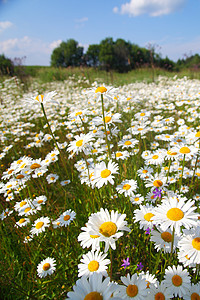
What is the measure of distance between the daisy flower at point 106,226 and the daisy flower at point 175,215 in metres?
0.22

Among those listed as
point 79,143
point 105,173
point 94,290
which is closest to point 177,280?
point 94,290

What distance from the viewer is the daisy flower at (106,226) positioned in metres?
1.08

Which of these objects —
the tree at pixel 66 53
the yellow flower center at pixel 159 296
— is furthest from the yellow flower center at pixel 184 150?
the tree at pixel 66 53

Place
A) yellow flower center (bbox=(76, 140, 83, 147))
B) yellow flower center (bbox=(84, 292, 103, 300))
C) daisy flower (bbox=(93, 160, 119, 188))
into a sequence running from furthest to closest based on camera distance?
1. yellow flower center (bbox=(76, 140, 83, 147))
2. daisy flower (bbox=(93, 160, 119, 188))
3. yellow flower center (bbox=(84, 292, 103, 300))

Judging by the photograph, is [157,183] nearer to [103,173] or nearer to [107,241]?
[103,173]

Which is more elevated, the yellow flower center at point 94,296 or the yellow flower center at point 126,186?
A: the yellow flower center at point 94,296

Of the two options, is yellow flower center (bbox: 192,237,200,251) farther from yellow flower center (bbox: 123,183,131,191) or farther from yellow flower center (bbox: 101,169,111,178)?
yellow flower center (bbox: 123,183,131,191)

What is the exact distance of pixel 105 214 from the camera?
1226 millimetres

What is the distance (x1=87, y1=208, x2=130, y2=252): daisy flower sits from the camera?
3.56 feet

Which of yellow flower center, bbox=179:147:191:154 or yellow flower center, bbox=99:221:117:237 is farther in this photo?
yellow flower center, bbox=179:147:191:154

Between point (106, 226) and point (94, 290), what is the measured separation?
353 millimetres

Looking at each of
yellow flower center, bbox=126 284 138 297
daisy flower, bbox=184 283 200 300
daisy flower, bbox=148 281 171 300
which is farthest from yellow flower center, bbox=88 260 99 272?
daisy flower, bbox=184 283 200 300

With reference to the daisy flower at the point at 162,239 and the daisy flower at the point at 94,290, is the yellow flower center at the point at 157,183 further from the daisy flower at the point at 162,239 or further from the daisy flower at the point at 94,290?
the daisy flower at the point at 94,290

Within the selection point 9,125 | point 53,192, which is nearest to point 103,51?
point 9,125
